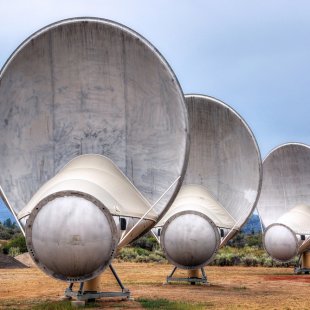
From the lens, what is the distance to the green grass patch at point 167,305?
38.8 ft

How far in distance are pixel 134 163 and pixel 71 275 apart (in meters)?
3.50

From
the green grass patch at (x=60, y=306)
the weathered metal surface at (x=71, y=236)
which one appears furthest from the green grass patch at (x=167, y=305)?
the weathered metal surface at (x=71, y=236)

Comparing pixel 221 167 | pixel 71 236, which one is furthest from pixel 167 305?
pixel 221 167

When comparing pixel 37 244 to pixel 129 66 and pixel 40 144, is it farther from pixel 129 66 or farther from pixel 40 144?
pixel 129 66

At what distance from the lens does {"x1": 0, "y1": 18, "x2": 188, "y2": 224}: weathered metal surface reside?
12.2 metres

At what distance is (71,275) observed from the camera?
9969 millimetres

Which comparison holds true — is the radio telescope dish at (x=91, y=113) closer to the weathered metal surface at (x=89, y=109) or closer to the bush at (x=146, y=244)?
the weathered metal surface at (x=89, y=109)

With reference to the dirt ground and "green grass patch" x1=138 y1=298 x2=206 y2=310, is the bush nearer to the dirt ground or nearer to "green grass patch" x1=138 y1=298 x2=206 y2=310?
the dirt ground

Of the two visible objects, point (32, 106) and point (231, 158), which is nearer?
point (32, 106)

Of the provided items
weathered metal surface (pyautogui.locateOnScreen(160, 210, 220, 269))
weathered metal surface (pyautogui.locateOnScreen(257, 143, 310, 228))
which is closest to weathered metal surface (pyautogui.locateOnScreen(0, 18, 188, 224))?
weathered metal surface (pyautogui.locateOnScreen(160, 210, 220, 269))

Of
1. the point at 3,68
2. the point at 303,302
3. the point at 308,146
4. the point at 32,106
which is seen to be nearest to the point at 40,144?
the point at 32,106

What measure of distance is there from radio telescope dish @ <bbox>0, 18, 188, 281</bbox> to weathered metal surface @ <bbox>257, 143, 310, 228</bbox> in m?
12.3

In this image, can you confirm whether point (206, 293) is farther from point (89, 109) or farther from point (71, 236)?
point (71, 236)

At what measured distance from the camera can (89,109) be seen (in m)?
12.8
